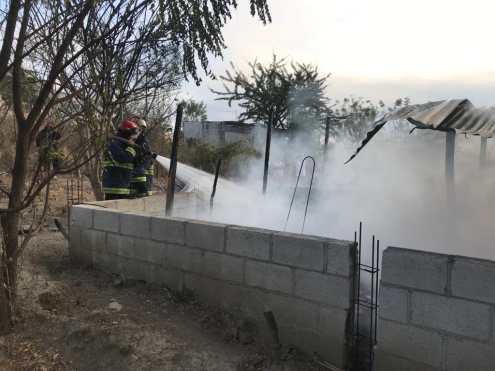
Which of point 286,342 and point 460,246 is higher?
point 460,246

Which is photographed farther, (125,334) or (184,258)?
(184,258)

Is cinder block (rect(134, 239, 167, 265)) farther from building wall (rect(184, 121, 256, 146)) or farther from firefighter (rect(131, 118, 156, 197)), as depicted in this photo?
building wall (rect(184, 121, 256, 146))

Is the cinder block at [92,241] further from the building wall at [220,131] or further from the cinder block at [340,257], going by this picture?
the building wall at [220,131]

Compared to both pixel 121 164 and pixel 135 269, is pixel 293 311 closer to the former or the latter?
pixel 135 269

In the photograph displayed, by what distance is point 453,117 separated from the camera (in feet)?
12.6

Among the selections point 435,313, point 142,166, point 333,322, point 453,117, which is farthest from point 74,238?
point 453,117

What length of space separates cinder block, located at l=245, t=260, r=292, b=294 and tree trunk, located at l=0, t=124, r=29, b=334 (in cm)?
180

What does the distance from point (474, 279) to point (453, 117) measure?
79.1 inches

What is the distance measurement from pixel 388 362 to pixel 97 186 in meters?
6.30

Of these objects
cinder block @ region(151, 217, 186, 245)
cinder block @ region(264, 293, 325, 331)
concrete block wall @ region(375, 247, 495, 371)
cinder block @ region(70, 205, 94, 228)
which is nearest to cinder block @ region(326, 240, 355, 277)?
concrete block wall @ region(375, 247, 495, 371)

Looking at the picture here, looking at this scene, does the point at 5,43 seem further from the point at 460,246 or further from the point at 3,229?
the point at 460,246

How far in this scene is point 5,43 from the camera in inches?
96.6

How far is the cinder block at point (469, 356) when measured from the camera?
2327 mm

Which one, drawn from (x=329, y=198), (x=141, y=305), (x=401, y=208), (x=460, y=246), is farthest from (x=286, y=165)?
(x=141, y=305)
